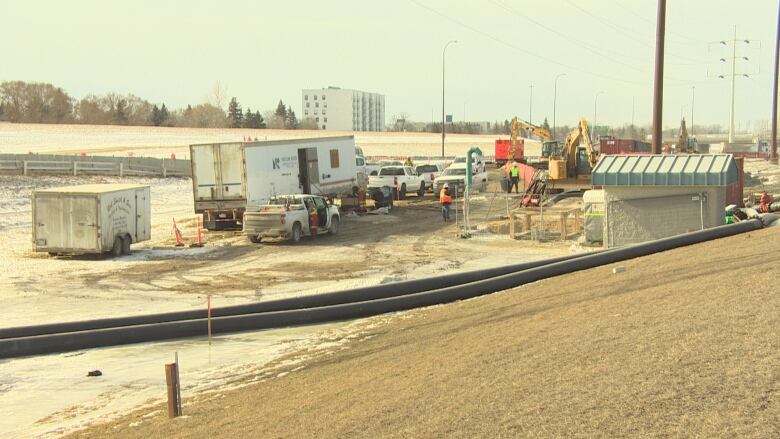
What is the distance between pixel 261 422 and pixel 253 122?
181 meters

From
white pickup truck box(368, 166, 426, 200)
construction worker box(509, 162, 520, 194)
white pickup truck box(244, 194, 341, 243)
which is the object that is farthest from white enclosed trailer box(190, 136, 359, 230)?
construction worker box(509, 162, 520, 194)

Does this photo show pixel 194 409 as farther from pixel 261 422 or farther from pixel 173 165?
pixel 173 165

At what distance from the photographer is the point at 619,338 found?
10219 mm

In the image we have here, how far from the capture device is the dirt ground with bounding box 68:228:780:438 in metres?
7.52

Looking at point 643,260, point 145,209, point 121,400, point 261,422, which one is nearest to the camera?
point 261,422

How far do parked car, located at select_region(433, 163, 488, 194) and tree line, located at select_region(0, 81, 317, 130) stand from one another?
112261 mm

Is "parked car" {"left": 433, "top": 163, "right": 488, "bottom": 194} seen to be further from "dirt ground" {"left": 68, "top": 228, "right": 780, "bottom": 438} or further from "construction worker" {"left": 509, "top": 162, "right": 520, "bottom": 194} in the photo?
"dirt ground" {"left": 68, "top": 228, "right": 780, "bottom": 438}

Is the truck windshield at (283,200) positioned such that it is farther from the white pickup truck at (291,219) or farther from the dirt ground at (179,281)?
the dirt ground at (179,281)

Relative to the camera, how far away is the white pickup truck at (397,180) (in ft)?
145

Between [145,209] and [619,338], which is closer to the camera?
[619,338]

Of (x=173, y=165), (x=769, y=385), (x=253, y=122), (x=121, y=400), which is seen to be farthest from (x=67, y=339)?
(x=253, y=122)

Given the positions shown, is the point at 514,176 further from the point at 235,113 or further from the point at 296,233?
the point at 235,113

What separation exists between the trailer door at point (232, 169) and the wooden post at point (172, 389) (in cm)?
2115

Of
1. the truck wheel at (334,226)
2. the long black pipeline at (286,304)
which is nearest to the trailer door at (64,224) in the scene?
the truck wheel at (334,226)
